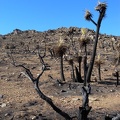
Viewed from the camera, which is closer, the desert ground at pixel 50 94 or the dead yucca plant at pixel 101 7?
the desert ground at pixel 50 94

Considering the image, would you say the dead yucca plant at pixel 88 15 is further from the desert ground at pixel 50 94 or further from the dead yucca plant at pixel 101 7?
the desert ground at pixel 50 94

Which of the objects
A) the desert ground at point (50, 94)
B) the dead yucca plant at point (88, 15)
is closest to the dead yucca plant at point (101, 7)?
the dead yucca plant at point (88, 15)

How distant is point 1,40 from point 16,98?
28600 mm

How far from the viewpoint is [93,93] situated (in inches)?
714

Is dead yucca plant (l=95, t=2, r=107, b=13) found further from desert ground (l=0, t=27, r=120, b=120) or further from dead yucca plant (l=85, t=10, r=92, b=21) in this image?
desert ground (l=0, t=27, r=120, b=120)

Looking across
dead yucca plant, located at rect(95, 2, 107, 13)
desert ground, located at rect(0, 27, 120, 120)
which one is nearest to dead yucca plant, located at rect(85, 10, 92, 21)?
dead yucca plant, located at rect(95, 2, 107, 13)

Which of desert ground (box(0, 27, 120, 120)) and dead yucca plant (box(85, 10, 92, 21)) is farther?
dead yucca plant (box(85, 10, 92, 21))

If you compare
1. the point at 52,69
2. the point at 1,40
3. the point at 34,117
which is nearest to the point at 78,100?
the point at 34,117

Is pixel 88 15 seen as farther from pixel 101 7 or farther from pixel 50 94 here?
pixel 50 94

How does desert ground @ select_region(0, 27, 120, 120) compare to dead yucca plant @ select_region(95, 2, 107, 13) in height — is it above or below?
below

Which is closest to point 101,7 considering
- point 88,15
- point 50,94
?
point 88,15

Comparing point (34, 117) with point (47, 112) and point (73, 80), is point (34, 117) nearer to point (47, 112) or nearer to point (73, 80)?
point (47, 112)

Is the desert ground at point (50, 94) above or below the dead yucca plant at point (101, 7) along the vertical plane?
below

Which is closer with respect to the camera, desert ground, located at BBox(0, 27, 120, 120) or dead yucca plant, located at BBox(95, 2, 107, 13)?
desert ground, located at BBox(0, 27, 120, 120)
